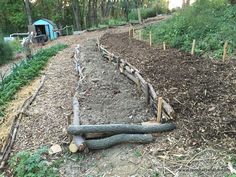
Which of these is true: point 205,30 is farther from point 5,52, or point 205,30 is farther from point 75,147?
point 5,52

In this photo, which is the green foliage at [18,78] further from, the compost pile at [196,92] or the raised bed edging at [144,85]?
the compost pile at [196,92]

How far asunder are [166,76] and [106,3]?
28234 mm

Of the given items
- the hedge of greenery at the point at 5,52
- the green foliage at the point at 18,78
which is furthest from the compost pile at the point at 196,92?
the hedge of greenery at the point at 5,52

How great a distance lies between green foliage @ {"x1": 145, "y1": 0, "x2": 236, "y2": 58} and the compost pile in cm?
70

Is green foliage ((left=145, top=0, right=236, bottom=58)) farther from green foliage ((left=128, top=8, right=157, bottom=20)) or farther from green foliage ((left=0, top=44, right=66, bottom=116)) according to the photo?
green foliage ((left=128, top=8, right=157, bottom=20))

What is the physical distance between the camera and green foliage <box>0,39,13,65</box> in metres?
14.6

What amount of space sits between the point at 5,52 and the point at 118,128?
11.8 meters

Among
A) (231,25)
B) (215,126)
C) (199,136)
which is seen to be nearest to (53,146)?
(199,136)

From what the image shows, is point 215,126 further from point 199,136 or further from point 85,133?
point 85,133

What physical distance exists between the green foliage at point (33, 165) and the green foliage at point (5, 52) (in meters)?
10.9

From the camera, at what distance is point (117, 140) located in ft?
15.0

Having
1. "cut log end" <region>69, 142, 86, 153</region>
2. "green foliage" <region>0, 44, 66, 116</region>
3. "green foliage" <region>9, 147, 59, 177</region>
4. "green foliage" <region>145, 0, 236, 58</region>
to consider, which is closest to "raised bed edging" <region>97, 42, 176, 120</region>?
"cut log end" <region>69, 142, 86, 153</region>

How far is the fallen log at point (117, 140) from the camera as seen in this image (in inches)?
178

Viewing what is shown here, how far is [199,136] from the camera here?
14.7ft
